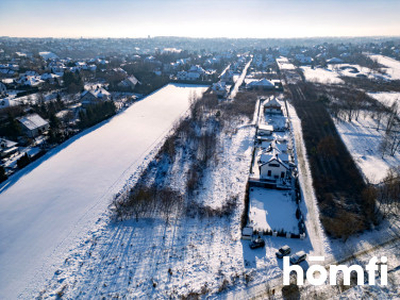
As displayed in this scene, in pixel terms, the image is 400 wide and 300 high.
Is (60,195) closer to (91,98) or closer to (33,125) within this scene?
(33,125)

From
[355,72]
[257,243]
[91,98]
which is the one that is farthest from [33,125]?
[355,72]

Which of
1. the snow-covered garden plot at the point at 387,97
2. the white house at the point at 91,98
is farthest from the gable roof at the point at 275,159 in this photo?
the snow-covered garden plot at the point at 387,97

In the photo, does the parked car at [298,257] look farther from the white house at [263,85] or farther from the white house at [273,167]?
the white house at [263,85]

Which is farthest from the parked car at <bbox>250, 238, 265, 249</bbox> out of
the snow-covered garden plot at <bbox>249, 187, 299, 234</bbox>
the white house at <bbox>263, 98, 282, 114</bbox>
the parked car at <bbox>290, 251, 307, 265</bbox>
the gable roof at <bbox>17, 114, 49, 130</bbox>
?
the gable roof at <bbox>17, 114, 49, 130</bbox>

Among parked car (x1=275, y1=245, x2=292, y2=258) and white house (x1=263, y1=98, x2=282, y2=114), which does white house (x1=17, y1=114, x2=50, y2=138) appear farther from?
white house (x1=263, y1=98, x2=282, y2=114)

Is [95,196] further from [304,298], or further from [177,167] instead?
[304,298]

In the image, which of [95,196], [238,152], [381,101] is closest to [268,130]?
[238,152]
